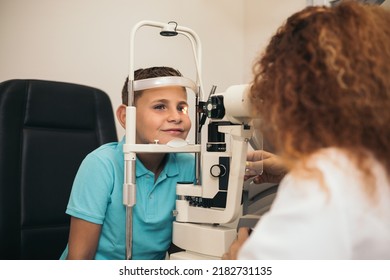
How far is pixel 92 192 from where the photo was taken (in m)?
1.10

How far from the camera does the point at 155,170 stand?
1263 millimetres

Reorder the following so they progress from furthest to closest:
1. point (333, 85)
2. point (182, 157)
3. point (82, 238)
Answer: point (182, 157)
point (82, 238)
point (333, 85)

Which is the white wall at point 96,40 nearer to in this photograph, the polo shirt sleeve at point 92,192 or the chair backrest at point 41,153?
the chair backrest at point 41,153

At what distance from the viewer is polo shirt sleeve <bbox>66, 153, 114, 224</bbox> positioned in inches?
42.7

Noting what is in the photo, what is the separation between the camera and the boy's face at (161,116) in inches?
46.1

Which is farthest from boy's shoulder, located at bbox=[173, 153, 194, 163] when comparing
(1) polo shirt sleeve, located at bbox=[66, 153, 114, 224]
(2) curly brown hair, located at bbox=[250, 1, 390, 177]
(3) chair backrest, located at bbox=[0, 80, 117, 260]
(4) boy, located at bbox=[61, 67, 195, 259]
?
(2) curly brown hair, located at bbox=[250, 1, 390, 177]

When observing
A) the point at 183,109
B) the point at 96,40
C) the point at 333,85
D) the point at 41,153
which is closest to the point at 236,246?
the point at 333,85

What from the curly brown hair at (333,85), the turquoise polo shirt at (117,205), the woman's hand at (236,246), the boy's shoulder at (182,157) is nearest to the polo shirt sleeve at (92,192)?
the turquoise polo shirt at (117,205)

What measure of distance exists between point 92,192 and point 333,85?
739 mm

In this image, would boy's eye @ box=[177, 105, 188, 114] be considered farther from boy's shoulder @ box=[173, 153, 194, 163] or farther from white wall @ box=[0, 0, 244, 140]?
white wall @ box=[0, 0, 244, 140]

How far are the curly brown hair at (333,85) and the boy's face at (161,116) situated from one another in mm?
536

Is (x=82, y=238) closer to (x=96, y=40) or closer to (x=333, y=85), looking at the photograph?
(x=333, y=85)

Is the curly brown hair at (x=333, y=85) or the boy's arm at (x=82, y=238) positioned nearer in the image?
the curly brown hair at (x=333, y=85)

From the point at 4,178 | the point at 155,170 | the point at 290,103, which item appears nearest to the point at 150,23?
the point at 155,170
